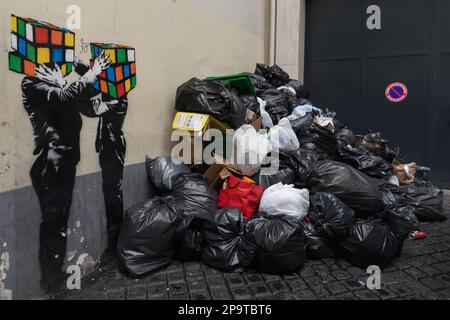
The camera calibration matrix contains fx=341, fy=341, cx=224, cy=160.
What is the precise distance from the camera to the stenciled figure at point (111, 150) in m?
2.58

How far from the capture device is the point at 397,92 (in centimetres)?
532

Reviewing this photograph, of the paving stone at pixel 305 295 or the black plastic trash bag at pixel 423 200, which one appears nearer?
the paving stone at pixel 305 295

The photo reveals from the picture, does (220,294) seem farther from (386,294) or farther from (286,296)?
(386,294)

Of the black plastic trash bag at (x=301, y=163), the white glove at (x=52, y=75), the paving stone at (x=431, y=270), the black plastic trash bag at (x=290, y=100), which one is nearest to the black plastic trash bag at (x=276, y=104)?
the black plastic trash bag at (x=290, y=100)

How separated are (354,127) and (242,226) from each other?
3.83 meters

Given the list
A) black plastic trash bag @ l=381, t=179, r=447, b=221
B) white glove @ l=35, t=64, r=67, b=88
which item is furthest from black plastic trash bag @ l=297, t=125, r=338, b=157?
white glove @ l=35, t=64, r=67, b=88

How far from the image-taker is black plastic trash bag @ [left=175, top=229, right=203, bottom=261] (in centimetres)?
270

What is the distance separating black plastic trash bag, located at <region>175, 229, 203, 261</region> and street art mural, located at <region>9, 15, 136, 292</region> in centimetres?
57

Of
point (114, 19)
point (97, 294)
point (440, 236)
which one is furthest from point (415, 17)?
point (97, 294)

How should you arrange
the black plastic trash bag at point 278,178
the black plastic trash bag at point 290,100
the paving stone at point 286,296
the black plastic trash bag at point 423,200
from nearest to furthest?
the paving stone at point 286,296 → the black plastic trash bag at point 278,178 → the black plastic trash bag at point 423,200 → the black plastic trash bag at point 290,100

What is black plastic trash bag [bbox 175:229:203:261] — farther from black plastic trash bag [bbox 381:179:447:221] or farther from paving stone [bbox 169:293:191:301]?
black plastic trash bag [bbox 381:179:447:221]

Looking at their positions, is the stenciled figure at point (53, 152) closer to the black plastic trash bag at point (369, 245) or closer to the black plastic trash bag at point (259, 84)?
the black plastic trash bag at point (369, 245)

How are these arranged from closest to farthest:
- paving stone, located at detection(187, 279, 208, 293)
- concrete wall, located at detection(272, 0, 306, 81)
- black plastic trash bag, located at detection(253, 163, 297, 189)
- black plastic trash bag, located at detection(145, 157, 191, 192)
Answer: paving stone, located at detection(187, 279, 208, 293) → black plastic trash bag, located at detection(145, 157, 191, 192) → black plastic trash bag, located at detection(253, 163, 297, 189) → concrete wall, located at detection(272, 0, 306, 81)

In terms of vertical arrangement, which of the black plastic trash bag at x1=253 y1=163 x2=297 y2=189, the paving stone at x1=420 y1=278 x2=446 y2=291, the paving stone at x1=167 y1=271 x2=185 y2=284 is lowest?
the paving stone at x1=167 y1=271 x2=185 y2=284
